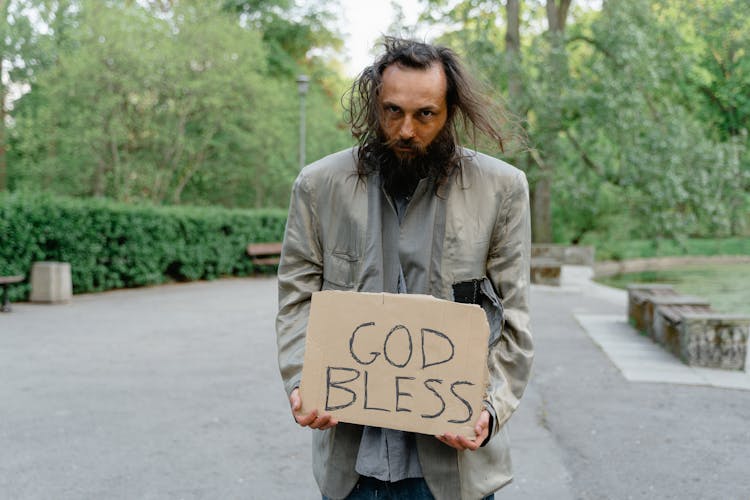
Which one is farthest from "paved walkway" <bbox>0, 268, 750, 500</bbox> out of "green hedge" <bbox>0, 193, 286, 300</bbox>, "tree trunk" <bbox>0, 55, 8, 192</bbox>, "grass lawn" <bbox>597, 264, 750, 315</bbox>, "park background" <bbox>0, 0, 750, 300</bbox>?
"tree trunk" <bbox>0, 55, 8, 192</bbox>

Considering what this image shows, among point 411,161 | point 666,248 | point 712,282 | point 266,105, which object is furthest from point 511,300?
point 666,248

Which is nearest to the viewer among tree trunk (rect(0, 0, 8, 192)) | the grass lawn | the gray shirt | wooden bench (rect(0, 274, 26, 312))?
the gray shirt

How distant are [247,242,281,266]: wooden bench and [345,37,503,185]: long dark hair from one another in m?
18.4

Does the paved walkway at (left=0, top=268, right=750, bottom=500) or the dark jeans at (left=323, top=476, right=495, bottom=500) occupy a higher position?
the dark jeans at (left=323, top=476, right=495, bottom=500)

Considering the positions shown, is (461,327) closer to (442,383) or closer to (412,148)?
(442,383)

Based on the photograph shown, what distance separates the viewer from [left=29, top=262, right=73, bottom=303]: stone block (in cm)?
1324

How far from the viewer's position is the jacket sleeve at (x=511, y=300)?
202 centimetres

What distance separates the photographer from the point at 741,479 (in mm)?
4633

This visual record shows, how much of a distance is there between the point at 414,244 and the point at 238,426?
156 inches

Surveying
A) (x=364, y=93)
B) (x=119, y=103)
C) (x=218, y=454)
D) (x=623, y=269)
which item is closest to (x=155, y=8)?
(x=119, y=103)

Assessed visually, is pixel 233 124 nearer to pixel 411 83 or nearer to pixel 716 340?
Result: pixel 716 340

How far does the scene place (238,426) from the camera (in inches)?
224

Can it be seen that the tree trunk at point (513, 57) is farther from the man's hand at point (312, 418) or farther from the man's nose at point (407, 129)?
the man's hand at point (312, 418)

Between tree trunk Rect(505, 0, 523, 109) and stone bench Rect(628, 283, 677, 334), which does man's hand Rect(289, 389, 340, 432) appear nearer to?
stone bench Rect(628, 283, 677, 334)
